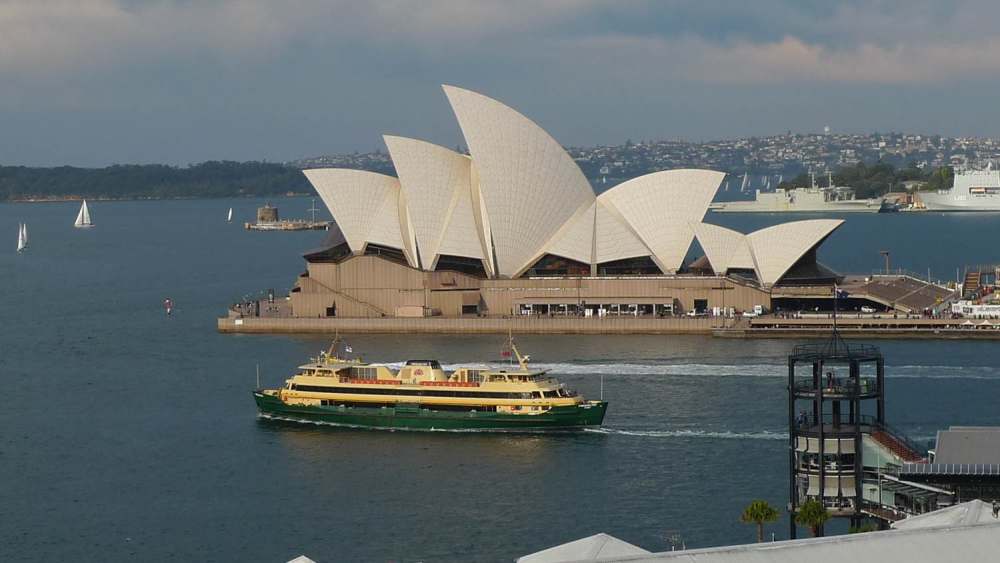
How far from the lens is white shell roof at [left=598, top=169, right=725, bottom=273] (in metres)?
53.3

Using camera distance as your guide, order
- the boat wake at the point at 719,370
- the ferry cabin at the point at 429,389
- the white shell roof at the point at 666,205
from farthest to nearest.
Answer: the white shell roof at the point at 666,205 → the boat wake at the point at 719,370 → the ferry cabin at the point at 429,389

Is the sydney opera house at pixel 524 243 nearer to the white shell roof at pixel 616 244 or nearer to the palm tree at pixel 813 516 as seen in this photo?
the white shell roof at pixel 616 244

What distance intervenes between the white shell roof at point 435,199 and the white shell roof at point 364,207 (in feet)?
3.45

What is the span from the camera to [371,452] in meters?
32.6

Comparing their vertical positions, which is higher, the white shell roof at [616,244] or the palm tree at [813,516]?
the white shell roof at [616,244]

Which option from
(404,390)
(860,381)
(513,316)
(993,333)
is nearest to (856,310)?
(993,333)

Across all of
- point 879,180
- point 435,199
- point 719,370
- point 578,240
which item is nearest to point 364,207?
point 435,199

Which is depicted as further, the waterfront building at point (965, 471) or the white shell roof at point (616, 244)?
the white shell roof at point (616, 244)

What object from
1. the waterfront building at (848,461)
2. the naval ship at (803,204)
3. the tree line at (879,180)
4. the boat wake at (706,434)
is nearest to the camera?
the waterfront building at (848,461)

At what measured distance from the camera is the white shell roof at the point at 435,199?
174 feet

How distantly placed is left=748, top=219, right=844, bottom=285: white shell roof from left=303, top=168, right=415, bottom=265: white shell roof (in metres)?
11.2

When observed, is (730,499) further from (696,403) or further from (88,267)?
(88,267)

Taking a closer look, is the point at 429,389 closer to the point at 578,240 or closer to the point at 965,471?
the point at 965,471

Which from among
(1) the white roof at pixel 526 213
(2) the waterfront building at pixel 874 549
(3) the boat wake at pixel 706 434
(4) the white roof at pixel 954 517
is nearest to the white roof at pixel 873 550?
(2) the waterfront building at pixel 874 549
